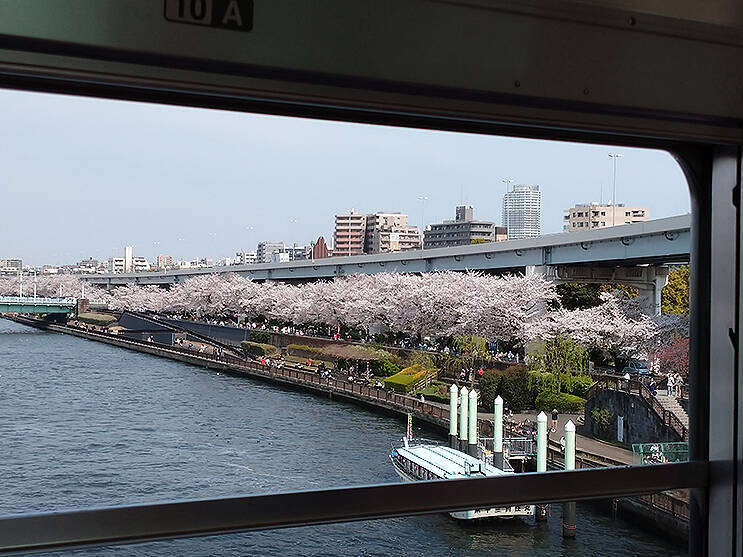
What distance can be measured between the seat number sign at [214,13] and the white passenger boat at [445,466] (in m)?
1.09

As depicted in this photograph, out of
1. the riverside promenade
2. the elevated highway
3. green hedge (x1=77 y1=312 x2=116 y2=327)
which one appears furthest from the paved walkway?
green hedge (x1=77 y1=312 x2=116 y2=327)

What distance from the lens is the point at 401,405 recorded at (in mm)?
2186

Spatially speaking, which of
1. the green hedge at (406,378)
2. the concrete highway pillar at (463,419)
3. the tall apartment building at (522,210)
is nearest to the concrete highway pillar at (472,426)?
the concrete highway pillar at (463,419)

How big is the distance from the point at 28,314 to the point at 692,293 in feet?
5.83

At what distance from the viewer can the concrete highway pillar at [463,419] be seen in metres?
2.13

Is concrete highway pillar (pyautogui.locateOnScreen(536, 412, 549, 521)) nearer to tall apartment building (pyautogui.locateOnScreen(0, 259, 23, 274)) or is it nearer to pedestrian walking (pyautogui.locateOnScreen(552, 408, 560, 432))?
pedestrian walking (pyautogui.locateOnScreen(552, 408, 560, 432))

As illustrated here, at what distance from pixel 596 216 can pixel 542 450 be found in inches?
29.5

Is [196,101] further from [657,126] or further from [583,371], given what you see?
[583,371]

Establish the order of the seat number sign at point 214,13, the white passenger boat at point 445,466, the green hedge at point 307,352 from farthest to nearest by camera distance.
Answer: the green hedge at point 307,352 < the white passenger boat at point 445,466 < the seat number sign at point 214,13

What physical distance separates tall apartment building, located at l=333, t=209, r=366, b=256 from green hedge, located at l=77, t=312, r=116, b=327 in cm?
70

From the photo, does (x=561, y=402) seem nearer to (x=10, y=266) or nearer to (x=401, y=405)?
(x=401, y=405)

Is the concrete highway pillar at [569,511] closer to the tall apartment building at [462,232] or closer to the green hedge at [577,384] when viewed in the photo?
the green hedge at [577,384]

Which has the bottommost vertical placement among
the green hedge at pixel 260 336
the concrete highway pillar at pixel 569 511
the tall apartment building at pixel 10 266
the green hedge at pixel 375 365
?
the concrete highway pillar at pixel 569 511

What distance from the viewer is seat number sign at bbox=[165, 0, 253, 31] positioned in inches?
51.5
